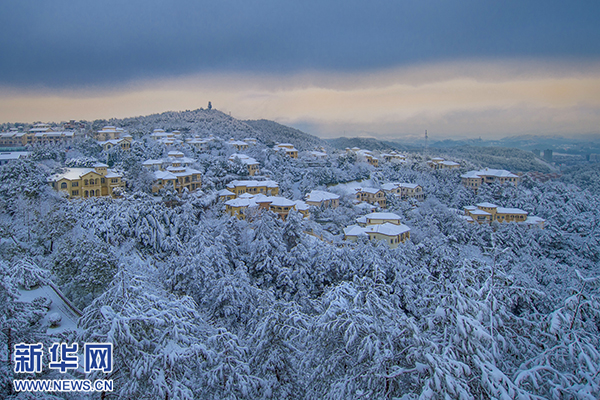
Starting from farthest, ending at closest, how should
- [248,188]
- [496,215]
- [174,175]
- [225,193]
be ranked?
1. [496,215]
2. [248,188]
3. [225,193]
4. [174,175]

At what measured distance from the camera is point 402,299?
17.2 metres

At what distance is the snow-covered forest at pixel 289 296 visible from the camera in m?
4.57

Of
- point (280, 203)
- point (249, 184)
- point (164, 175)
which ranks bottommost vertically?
point (280, 203)

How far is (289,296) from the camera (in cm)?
1567

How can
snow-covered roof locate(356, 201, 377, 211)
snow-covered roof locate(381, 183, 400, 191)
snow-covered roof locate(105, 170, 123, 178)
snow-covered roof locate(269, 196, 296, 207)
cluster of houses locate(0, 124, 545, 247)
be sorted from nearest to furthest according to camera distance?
cluster of houses locate(0, 124, 545, 247) → snow-covered roof locate(105, 170, 123, 178) → snow-covered roof locate(269, 196, 296, 207) → snow-covered roof locate(356, 201, 377, 211) → snow-covered roof locate(381, 183, 400, 191)

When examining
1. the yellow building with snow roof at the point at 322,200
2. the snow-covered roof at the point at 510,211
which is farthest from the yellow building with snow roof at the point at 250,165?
the snow-covered roof at the point at 510,211

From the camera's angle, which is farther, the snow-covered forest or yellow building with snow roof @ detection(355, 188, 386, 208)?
yellow building with snow roof @ detection(355, 188, 386, 208)

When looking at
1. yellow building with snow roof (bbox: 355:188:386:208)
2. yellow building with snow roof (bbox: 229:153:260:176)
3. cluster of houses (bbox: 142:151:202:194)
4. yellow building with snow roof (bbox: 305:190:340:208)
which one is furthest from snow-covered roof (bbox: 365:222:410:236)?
cluster of houses (bbox: 142:151:202:194)

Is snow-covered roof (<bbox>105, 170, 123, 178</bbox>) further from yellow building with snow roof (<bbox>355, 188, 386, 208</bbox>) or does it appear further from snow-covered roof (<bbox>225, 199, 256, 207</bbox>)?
yellow building with snow roof (<bbox>355, 188, 386, 208</bbox>)

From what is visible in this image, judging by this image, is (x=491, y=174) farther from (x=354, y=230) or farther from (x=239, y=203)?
(x=239, y=203)

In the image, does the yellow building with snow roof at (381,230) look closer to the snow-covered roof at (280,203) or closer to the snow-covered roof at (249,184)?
the snow-covered roof at (280,203)

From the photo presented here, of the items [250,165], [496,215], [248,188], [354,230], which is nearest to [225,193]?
[248,188]

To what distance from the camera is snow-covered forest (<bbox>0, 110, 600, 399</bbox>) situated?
457cm

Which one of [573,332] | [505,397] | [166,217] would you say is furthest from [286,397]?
[166,217]
